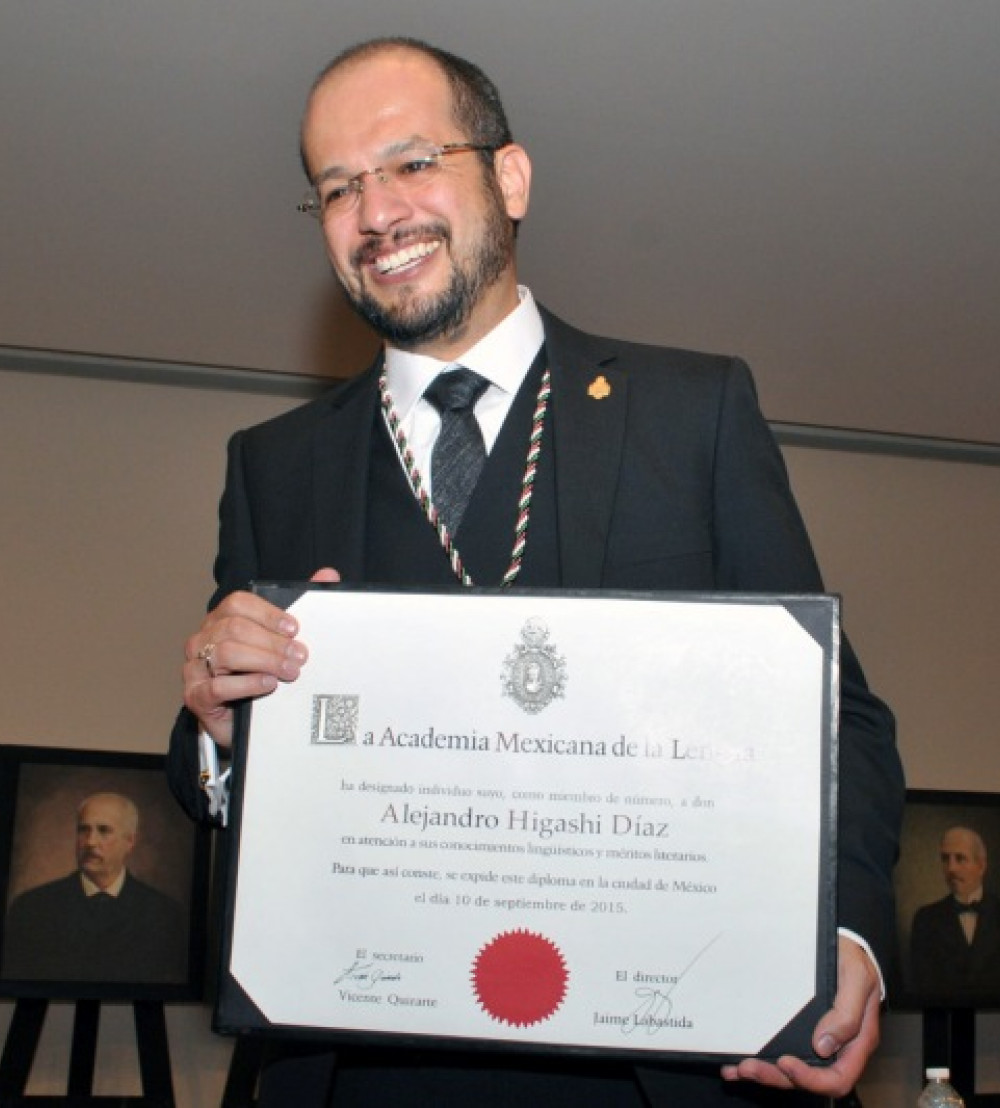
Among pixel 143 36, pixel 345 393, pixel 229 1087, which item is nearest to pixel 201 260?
pixel 143 36

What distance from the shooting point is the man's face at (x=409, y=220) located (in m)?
1.93

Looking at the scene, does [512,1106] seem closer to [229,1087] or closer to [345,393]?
[345,393]

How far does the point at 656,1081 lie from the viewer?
1521 millimetres

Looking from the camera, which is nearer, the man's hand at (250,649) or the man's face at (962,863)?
the man's hand at (250,649)

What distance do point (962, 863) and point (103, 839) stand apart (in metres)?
3.74

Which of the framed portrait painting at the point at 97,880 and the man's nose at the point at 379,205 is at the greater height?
the man's nose at the point at 379,205

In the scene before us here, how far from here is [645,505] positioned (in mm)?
1789

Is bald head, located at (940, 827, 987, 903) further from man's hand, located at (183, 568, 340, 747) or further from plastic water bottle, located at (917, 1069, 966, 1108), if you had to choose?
man's hand, located at (183, 568, 340, 747)

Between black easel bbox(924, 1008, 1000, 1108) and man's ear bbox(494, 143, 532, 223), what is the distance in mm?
5265

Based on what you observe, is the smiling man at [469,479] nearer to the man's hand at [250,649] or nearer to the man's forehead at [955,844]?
the man's hand at [250,649]

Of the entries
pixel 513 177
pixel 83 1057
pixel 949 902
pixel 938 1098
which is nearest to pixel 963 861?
pixel 949 902

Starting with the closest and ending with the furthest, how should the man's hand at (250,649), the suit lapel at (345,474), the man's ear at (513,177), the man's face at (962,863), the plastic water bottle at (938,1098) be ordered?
the man's hand at (250,649), the suit lapel at (345,474), the man's ear at (513,177), the plastic water bottle at (938,1098), the man's face at (962,863)

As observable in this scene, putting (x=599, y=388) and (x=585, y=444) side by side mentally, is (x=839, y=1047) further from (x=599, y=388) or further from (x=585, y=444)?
(x=599, y=388)
